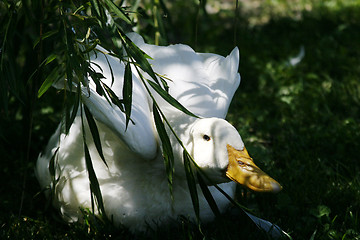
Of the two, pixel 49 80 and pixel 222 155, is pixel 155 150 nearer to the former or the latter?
pixel 222 155

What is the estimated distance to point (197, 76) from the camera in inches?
101

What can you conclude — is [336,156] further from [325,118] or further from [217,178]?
[217,178]

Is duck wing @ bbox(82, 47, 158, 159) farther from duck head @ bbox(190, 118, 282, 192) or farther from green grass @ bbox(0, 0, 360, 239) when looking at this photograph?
green grass @ bbox(0, 0, 360, 239)

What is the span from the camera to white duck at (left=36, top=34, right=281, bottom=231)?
81.7 inches

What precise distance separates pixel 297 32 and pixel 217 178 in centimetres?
299

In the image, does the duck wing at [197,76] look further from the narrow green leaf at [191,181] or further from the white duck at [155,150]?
the narrow green leaf at [191,181]

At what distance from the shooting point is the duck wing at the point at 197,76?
7.99 feet

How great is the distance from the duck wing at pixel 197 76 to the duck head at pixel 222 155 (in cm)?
30

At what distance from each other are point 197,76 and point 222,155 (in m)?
0.63

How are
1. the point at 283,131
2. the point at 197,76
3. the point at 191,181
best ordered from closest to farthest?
1. the point at 191,181
2. the point at 197,76
3. the point at 283,131

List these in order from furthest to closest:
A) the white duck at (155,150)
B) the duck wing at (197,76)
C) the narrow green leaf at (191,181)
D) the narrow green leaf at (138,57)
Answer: the duck wing at (197,76) < the white duck at (155,150) < the narrow green leaf at (191,181) < the narrow green leaf at (138,57)

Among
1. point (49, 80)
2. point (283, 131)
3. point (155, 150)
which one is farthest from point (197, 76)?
point (283, 131)

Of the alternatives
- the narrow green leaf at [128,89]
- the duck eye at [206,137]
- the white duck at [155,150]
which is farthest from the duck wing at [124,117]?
the duck eye at [206,137]

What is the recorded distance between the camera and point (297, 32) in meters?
4.77
